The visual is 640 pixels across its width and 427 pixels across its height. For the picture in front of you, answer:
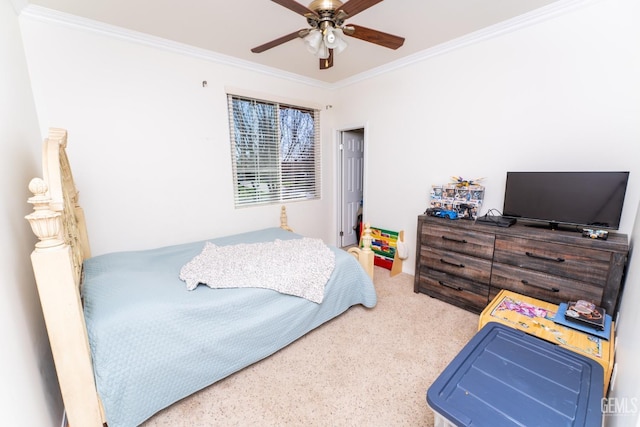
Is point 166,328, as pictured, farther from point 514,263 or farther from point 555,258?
point 555,258

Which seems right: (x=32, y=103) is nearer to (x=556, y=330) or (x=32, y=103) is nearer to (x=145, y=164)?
(x=145, y=164)

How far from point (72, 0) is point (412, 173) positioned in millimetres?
3354

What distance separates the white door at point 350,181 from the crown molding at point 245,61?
40.9 inches

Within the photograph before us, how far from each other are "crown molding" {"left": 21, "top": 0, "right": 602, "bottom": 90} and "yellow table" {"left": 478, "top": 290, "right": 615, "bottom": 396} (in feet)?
7.41

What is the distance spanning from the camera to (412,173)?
10.2ft

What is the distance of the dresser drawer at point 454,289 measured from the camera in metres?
2.34

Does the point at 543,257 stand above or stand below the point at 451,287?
above

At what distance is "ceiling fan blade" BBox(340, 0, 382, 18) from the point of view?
1338 millimetres

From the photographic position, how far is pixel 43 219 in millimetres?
975

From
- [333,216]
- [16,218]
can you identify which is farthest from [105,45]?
[333,216]

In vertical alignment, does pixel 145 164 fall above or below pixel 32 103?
below

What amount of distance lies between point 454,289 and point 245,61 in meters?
3.39

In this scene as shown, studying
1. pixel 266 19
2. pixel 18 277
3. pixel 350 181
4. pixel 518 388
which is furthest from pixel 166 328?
pixel 350 181

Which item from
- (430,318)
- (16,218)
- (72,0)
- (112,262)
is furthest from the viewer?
(430,318)
